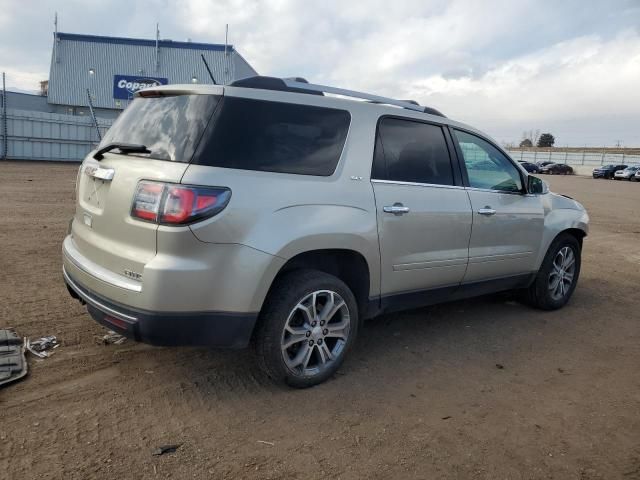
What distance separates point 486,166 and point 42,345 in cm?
385

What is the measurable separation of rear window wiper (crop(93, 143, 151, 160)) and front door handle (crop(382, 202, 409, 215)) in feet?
5.24

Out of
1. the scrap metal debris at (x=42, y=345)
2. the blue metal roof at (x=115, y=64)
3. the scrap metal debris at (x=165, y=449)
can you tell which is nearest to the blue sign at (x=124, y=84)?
the blue metal roof at (x=115, y=64)

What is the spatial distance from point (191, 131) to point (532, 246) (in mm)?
3483

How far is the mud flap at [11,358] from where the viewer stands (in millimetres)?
3212

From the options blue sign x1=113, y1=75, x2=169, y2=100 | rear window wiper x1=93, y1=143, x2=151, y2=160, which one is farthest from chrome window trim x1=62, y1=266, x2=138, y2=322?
blue sign x1=113, y1=75, x2=169, y2=100

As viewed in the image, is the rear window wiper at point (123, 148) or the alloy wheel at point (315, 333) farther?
the alloy wheel at point (315, 333)

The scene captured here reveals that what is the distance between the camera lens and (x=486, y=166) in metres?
4.66

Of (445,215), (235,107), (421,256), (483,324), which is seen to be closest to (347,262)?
(421,256)

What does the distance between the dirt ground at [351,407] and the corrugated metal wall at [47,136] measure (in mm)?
23149

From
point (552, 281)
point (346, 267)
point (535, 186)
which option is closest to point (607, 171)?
point (552, 281)

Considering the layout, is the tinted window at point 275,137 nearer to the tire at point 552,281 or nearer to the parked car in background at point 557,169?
the tire at point 552,281

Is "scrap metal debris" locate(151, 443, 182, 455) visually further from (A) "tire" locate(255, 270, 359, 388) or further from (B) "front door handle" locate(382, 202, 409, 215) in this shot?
(B) "front door handle" locate(382, 202, 409, 215)

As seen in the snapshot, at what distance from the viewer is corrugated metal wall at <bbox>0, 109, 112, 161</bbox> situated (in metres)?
24.6

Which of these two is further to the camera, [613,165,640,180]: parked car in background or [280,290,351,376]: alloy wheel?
[613,165,640,180]: parked car in background
